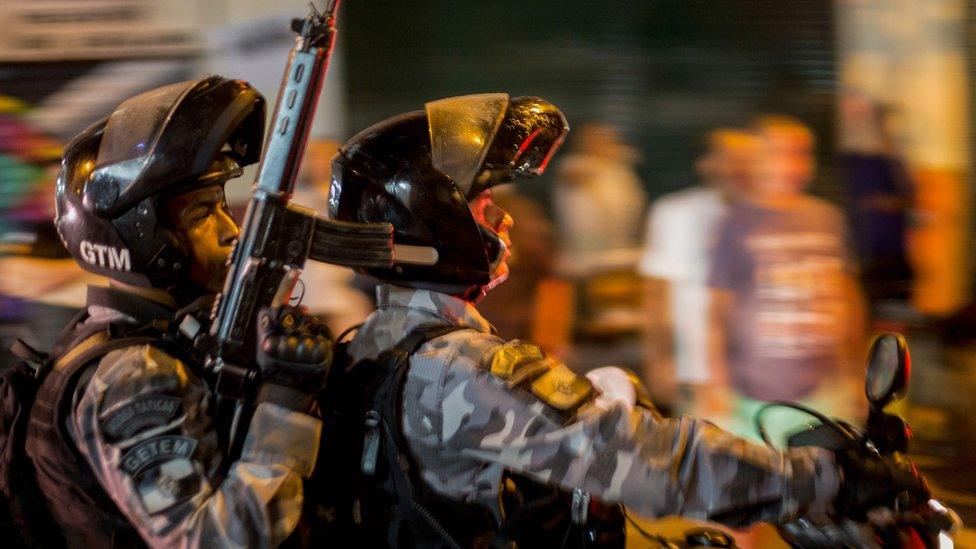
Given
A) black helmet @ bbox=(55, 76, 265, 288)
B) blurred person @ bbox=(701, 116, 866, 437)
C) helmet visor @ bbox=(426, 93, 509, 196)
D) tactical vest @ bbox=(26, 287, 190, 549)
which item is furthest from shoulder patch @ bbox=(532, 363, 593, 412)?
blurred person @ bbox=(701, 116, 866, 437)

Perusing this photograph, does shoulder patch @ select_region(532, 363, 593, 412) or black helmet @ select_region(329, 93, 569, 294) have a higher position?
black helmet @ select_region(329, 93, 569, 294)

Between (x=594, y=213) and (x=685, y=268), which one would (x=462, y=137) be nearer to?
(x=685, y=268)

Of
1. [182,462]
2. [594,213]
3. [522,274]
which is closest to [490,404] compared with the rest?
[182,462]

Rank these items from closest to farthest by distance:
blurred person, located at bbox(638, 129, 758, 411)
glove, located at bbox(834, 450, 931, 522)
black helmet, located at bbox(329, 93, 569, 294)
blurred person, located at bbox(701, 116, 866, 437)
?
glove, located at bbox(834, 450, 931, 522) → black helmet, located at bbox(329, 93, 569, 294) → blurred person, located at bbox(701, 116, 866, 437) → blurred person, located at bbox(638, 129, 758, 411)

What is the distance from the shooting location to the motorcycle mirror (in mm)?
A: 2221

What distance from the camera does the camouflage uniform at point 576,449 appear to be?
222cm

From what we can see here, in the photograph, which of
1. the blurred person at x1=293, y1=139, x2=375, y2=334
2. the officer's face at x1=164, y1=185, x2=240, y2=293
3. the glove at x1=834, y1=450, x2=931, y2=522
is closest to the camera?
the glove at x1=834, y1=450, x2=931, y2=522

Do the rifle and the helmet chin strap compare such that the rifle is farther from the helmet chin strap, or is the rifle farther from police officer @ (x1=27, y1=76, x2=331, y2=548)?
the helmet chin strap

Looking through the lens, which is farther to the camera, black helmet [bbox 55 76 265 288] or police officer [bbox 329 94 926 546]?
black helmet [bbox 55 76 265 288]

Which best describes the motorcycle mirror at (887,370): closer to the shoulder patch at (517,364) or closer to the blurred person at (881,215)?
the shoulder patch at (517,364)

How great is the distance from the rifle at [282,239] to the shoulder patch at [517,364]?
0.41 metres

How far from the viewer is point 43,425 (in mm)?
2553

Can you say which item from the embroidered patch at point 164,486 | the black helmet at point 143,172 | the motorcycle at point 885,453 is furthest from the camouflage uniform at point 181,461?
the motorcycle at point 885,453

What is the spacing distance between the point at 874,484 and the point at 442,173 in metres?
1.18
